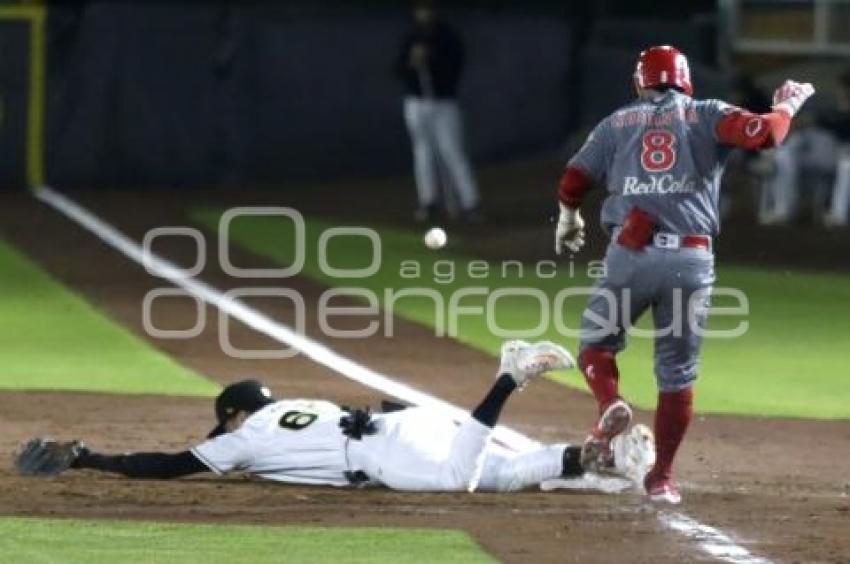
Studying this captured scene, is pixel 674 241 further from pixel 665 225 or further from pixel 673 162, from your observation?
pixel 673 162

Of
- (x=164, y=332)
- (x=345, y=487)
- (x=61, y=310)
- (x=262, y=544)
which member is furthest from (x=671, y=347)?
(x=61, y=310)

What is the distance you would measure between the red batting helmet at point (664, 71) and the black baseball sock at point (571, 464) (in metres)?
1.55

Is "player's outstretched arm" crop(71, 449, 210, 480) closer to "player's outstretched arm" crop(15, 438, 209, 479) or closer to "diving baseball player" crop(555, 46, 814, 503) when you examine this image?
"player's outstretched arm" crop(15, 438, 209, 479)

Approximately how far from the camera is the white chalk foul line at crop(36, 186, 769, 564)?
29.0 feet

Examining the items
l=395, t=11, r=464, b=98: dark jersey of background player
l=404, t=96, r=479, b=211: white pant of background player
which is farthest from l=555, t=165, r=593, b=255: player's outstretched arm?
l=395, t=11, r=464, b=98: dark jersey of background player

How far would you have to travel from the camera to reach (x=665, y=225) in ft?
31.7

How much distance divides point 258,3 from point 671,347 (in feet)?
62.1

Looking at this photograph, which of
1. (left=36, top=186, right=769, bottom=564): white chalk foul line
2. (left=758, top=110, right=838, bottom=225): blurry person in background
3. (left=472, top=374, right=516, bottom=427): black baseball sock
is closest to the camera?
(left=36, top=186, right=769, bottom=564): white chalk foul line

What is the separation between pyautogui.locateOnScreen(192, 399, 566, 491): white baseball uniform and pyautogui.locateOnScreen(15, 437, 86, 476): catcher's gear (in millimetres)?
552

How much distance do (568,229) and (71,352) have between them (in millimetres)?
5366

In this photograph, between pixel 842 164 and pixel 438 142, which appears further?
pixel 438 142

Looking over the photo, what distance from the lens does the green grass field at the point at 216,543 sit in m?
8.27

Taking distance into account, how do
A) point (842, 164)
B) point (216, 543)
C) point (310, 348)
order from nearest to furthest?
point (216, 543) < point (310, 348) < point (842, 164)

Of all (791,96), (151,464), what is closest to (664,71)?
(791,96)
